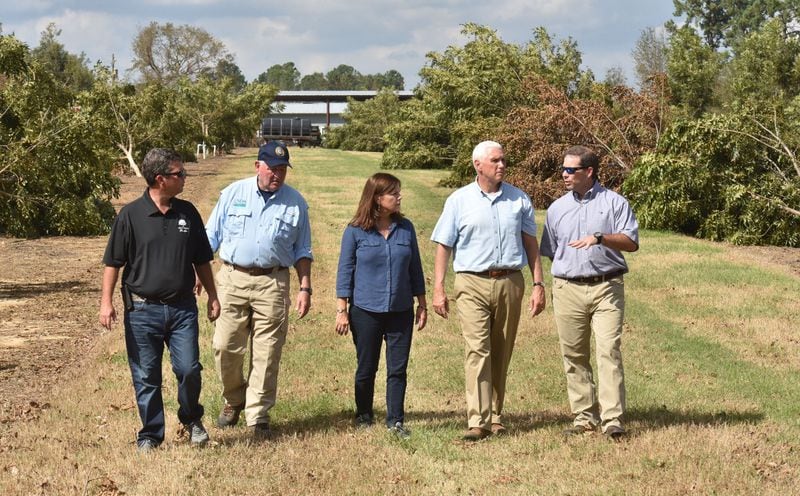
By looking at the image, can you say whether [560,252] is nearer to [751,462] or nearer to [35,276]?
[751,462]

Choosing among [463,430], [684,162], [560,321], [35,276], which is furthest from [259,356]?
[684,162]

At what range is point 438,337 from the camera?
1246 cm

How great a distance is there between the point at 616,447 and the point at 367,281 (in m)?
2.05

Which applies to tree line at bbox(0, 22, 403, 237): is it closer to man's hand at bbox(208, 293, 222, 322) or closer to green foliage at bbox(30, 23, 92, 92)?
man's hand at bbox(208, 293, 222, 322)

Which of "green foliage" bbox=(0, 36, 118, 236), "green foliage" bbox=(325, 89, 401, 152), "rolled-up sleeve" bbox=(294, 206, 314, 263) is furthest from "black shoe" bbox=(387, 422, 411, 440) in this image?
"green foliage" bbox=(325, 89, 401, 152)

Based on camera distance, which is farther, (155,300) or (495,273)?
(495,273)

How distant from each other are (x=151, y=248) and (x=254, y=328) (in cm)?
113

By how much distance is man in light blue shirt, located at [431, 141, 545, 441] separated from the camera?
25.6 ft

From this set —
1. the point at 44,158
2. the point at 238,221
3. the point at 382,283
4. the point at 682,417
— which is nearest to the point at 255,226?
the point at 238,221

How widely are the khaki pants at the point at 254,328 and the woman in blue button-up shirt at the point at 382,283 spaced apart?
44cm

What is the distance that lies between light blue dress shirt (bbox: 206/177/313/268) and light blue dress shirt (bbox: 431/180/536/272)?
3.40 ft

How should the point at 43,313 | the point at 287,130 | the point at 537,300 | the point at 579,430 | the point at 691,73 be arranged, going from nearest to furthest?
the point at 537,300 < the point at 579,430 < the point at 43,313 < the point at 691,73 < the point at 287,130

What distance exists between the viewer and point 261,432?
795cm

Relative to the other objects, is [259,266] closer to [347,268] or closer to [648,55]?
[347,268]
